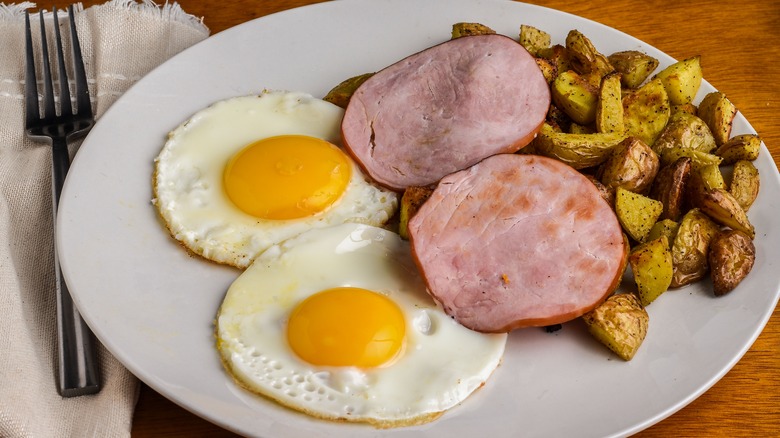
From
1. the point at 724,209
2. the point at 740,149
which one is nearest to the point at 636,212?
the point at 724,209

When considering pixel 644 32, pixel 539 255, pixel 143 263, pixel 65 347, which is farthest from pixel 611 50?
pixel 65 347

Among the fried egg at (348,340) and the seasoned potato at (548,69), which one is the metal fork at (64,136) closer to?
the fried egg at (348,340)

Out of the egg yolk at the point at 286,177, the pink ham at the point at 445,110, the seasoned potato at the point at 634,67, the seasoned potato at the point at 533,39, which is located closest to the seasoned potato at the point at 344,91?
the pink ham at the point at 445,110

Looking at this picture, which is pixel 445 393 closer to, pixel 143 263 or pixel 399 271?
pixel 399 271

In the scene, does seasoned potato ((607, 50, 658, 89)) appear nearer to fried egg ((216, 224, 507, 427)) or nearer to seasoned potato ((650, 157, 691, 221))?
seasoned potato ((650, 157, 691, 221))

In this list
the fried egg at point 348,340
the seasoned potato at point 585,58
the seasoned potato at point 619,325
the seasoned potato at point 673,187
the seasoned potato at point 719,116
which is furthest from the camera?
the seasoned potato at point 585,58
